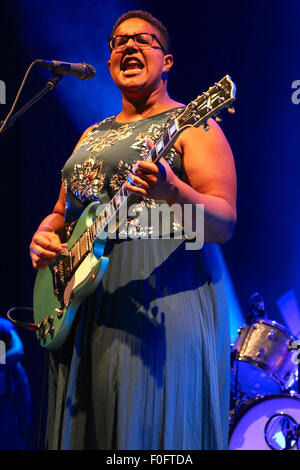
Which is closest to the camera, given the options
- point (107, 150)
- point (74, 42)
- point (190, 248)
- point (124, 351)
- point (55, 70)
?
point (124, 351)

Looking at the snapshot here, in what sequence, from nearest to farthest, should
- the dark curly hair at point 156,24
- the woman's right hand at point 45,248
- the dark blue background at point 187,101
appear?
the woman's right hand at point 45,248
the dark curly hair at point 156,24
the dark blue background at point 187,101

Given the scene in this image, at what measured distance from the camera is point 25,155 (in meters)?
3.80

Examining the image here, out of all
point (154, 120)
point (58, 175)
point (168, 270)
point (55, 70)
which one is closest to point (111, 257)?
point (168, 270)

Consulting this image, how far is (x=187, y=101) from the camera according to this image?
12.1 ft

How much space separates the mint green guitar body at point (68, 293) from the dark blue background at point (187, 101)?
1.88m

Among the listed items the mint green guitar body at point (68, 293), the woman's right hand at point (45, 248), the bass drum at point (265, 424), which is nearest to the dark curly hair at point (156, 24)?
the mint green guitar body at point (68, 293)

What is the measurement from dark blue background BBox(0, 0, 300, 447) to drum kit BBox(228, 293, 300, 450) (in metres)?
0.44

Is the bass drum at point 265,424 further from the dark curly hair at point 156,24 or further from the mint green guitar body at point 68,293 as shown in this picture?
the dark curly hair at point 156,24

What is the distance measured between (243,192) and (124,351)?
7.94ft

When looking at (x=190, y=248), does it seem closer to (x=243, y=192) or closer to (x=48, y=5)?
(x=243, y=192)

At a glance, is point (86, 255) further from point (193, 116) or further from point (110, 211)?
point (193, 116)

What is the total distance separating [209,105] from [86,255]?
565 millimetres

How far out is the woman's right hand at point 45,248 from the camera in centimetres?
180

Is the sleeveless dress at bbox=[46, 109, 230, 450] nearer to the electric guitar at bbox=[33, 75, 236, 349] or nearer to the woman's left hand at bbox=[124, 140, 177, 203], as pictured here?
the electric guitar at bbox=[33, 75, 236, 349]
